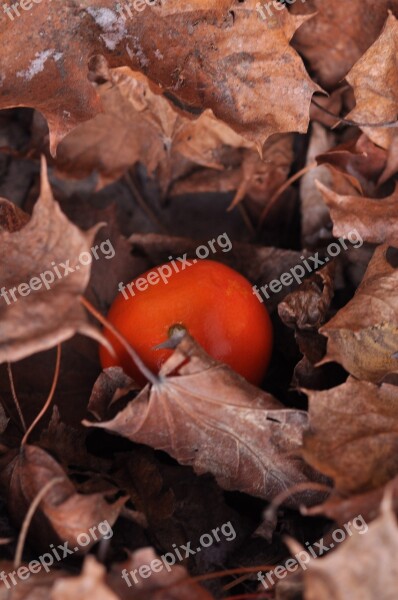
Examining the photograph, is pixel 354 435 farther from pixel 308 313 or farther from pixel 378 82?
pixel 378 82

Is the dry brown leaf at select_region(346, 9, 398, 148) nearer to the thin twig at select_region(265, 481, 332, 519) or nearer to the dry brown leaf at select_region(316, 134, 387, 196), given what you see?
the dry brown leaf at select_region(316, 134, 387, 196)

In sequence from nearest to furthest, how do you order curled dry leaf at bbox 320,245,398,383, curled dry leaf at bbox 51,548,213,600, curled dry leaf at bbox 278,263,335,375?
curled dry leaf at bbox 51,548,213,600, curled dry leaf at bbox 320,245,398,383, curled dry leaf at bbox 278,263,335,375

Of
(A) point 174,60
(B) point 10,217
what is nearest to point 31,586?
(B) point 10,217

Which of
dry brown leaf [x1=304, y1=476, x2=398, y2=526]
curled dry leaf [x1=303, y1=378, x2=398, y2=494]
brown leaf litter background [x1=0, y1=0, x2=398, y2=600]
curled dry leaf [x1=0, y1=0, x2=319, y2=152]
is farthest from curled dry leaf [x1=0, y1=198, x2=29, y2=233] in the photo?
dry brown leaf [x1=304, y1=476, x2=398, y2=526]

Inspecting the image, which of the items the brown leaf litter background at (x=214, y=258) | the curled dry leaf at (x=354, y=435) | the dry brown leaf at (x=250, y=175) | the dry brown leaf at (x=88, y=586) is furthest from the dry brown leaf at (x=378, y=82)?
the dry brown leaf at (x=88, y=586)

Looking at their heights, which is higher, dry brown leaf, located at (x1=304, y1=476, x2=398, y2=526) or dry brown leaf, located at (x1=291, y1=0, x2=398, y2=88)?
dry brown leaf, located at (x1=291, y1=0, x2=398, y2=88)

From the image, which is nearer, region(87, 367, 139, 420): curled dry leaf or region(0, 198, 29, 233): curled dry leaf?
region(87, 367, 139, 420): curled dry leaf
